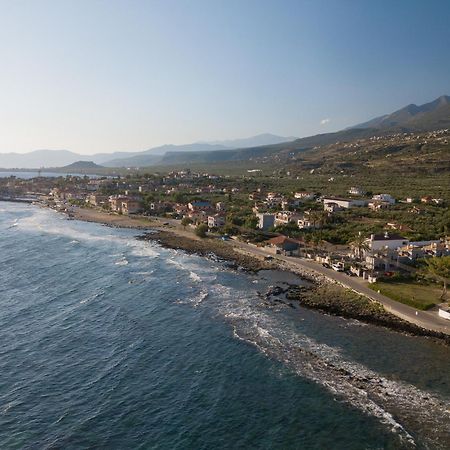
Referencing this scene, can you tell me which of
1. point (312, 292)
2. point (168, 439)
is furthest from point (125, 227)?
point (168, 439)

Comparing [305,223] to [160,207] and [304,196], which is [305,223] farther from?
[160,207]

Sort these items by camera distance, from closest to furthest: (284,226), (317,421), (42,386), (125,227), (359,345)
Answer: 1. (317,421)
2. (42,386)
3. (359,345)
4. (284,226)
5. (125,227)

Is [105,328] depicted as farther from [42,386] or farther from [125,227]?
[125,227]

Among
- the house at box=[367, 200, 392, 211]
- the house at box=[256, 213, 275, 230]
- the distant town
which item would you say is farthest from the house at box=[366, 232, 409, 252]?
the house at box=[367, 200, 392, 211]

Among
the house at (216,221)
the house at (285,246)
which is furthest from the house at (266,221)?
the house at (285,246)

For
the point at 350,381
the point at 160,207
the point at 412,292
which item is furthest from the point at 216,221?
the point at 350,381
